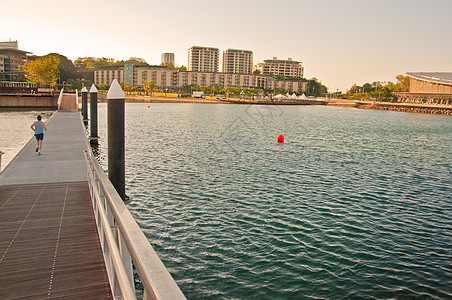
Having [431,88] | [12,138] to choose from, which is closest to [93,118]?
[12,138]

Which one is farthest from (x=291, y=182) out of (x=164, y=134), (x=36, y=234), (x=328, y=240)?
(x=164, y=134)

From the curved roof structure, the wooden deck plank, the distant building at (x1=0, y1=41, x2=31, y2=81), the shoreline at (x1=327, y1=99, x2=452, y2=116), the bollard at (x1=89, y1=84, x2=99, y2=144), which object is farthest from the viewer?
the curved roof structure

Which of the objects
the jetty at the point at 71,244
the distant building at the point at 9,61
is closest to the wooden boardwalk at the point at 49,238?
the jetty at the point at 71,244

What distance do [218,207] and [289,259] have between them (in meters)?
4.98

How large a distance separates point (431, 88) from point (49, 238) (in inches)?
8041

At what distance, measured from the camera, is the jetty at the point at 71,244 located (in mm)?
3752

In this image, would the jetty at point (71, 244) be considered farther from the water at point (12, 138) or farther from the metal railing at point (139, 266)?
the water at point (12, 138)

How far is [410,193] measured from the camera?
19078 mm

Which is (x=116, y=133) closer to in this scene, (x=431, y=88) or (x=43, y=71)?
(x=43, y=71)

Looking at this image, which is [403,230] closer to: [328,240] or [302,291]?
[328,240]

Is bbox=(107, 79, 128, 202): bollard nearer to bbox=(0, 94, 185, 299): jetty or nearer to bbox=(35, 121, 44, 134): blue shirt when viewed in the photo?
bbox=(0, 94, 185, 299): jetty

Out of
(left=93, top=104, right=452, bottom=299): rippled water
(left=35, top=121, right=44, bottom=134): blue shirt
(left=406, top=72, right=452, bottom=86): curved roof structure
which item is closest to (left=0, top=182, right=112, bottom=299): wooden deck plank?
(left=93, top=104, right=452, bottom=299): rippled water

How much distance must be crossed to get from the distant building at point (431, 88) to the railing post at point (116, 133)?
18487 cm

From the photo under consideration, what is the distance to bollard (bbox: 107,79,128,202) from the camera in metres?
10.3
